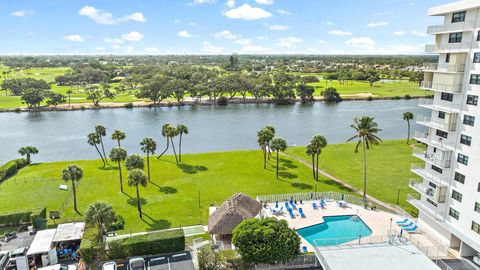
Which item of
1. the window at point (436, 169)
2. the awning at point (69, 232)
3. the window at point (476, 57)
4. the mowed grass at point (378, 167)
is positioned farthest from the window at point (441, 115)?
the awning at point (69, 232)

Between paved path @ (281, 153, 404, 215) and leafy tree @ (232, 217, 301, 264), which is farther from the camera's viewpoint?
paved path @ (281, 153, 404, 215)

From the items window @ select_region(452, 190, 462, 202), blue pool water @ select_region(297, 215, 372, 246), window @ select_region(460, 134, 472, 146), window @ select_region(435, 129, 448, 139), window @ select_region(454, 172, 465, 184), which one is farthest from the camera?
blue pool water @ select_region(297, 215, 372, 246)

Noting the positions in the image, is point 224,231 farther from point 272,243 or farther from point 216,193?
point 216,193

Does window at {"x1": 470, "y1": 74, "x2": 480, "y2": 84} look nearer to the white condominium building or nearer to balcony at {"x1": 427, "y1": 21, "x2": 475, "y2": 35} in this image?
the white condominium building

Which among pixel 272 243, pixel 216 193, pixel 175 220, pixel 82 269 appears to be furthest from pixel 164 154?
pixel 272 243

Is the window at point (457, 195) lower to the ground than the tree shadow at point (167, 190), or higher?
higher

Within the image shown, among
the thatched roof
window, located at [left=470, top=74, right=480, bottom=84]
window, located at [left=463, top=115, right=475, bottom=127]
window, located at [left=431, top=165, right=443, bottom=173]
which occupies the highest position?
window, located at [left=470, top=74, right=480, bottom=84]

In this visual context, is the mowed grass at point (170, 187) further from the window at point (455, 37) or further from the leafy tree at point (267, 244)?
the window at point (455, 37)

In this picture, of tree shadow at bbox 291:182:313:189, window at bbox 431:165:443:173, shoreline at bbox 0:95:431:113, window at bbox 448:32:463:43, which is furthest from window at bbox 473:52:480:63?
shoreline at bbox 0:95:431:113
